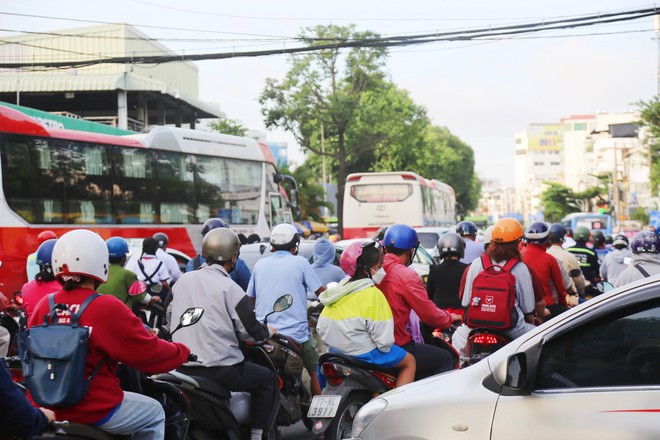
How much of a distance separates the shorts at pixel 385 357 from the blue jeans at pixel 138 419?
6.37 ft

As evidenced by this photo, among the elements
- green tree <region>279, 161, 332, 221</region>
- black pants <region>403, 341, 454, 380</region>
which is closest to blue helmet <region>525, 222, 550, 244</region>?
black pants <region>403, 341, 454, 380</region>

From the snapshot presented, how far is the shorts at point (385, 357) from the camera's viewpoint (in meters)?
5.86

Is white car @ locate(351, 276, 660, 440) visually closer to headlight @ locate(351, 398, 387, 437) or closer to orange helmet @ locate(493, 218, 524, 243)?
headlight @ locate(351, 398, 387, 437)

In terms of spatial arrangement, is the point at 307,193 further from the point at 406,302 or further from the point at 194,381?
the point at 194,381

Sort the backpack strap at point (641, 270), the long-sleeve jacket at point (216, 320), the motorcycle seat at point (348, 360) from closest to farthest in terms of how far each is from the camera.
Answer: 1. the long-sleeve jacket at point (216, 320)
2. the motorcycle seat at point (348, 360)
3. the backpack strap at point (641, 270)

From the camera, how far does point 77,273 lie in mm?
3975

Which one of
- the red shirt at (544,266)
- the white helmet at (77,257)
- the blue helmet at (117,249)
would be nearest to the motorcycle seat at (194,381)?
the white helmet at (77,257)

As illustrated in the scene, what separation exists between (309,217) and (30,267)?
132 ft

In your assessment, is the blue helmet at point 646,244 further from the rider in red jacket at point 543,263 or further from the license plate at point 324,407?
the license plate at point 324,407

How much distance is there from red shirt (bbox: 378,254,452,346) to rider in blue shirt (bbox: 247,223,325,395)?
0.98 metres

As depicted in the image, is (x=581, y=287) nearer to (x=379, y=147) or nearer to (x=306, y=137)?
(x=306, y=137)

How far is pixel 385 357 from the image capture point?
592 cm

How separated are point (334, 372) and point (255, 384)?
55 cm

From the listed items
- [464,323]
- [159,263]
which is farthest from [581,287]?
[159,263]
